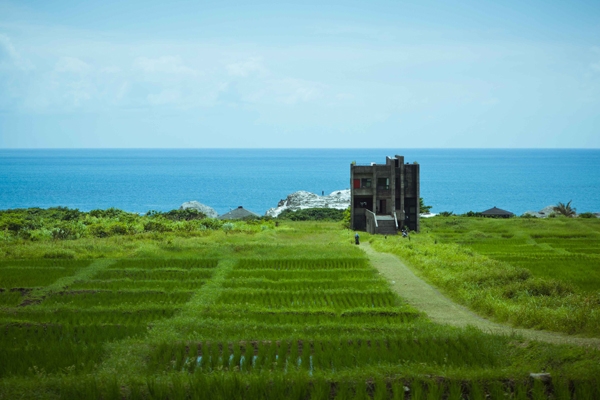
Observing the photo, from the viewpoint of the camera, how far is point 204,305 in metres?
19.3

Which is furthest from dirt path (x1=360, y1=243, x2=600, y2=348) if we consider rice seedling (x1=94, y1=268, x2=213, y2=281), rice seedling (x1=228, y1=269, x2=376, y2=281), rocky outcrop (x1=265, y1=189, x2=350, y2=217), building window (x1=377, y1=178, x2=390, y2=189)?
rocky outcrop (x1=265, y1=189, x2=350, y2=217)

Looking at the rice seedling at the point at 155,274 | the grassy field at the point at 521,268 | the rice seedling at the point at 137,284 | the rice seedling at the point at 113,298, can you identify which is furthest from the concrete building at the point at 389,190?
the rice seedling at the point at 113,298

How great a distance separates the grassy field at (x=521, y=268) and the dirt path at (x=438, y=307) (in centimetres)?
41

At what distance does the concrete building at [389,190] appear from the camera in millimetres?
42062

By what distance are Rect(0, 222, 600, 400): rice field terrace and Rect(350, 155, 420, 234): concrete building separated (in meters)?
17.8

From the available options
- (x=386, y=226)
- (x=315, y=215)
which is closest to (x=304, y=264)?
(x=386, y=226)

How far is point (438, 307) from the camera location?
63.6 feet

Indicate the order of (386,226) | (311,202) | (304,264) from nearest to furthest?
(304,264) → (386,226) → (311,202)

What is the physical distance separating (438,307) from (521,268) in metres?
5.22

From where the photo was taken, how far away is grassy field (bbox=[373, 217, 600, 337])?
1708cm

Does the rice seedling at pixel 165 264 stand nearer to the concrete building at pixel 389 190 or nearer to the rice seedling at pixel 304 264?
the rice seedling at pixel 304 264

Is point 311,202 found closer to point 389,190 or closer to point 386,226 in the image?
point 389,190

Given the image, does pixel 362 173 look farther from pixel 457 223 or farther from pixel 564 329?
pixel 564 329

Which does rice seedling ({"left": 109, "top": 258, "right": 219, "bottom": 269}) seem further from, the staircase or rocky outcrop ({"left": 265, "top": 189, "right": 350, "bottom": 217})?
rocky outcrop ({"left": 265, "top": 189, "right": 350, "bottom": 217})
